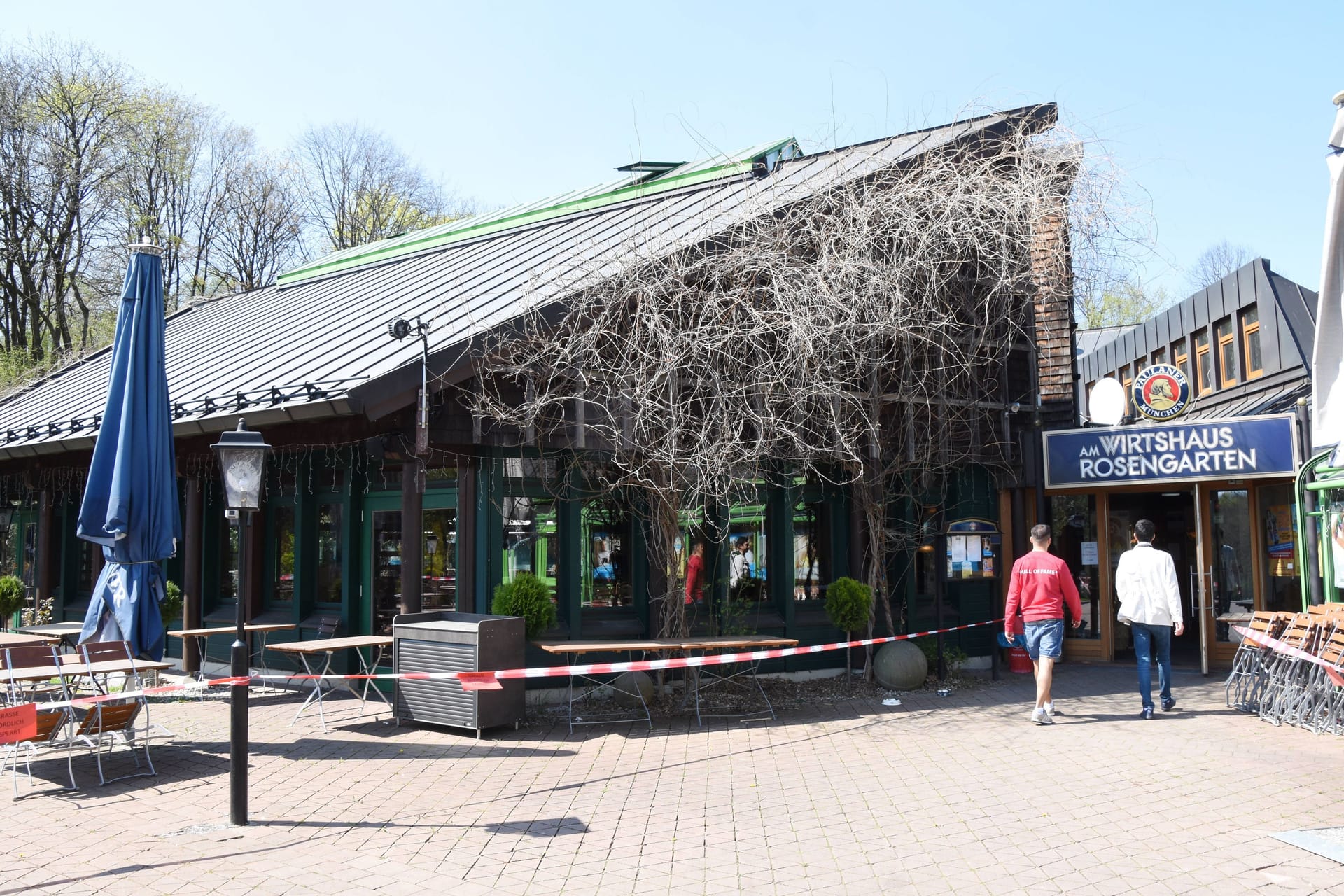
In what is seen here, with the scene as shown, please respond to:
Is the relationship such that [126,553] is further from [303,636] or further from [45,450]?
[45,450]

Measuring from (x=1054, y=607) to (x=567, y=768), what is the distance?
453 centimetres

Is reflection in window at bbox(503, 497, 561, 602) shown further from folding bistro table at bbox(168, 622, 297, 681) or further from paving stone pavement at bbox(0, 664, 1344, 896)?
folding bistro table at bbox(168, 622, 297, 681)

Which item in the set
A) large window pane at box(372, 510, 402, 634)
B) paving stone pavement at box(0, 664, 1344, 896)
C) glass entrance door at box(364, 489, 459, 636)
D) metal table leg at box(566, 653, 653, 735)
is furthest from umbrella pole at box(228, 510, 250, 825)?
large window pane at box(372, 510, 402, 634)

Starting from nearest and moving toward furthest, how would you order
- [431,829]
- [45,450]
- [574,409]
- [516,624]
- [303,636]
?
1. [431,829]
2. [516,624]
3. [574,409]
4. [303,636]
5. [45,450]

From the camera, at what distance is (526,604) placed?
9.92 meters

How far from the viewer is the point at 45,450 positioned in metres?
13.6

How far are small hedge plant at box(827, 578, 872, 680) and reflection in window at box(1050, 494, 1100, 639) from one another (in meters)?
3.77

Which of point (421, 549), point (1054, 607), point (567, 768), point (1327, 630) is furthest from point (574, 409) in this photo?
point (1327, 630)

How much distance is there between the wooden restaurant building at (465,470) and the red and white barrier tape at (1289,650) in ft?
10.5

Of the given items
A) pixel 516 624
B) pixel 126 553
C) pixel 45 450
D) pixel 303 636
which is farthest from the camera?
pixel 45 450

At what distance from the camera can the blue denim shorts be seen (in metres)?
9.33

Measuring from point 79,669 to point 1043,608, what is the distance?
7696mm

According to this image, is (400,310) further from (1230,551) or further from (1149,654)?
(1230,551)

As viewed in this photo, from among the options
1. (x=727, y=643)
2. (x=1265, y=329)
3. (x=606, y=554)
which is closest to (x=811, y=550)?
(x=606, y=554)
